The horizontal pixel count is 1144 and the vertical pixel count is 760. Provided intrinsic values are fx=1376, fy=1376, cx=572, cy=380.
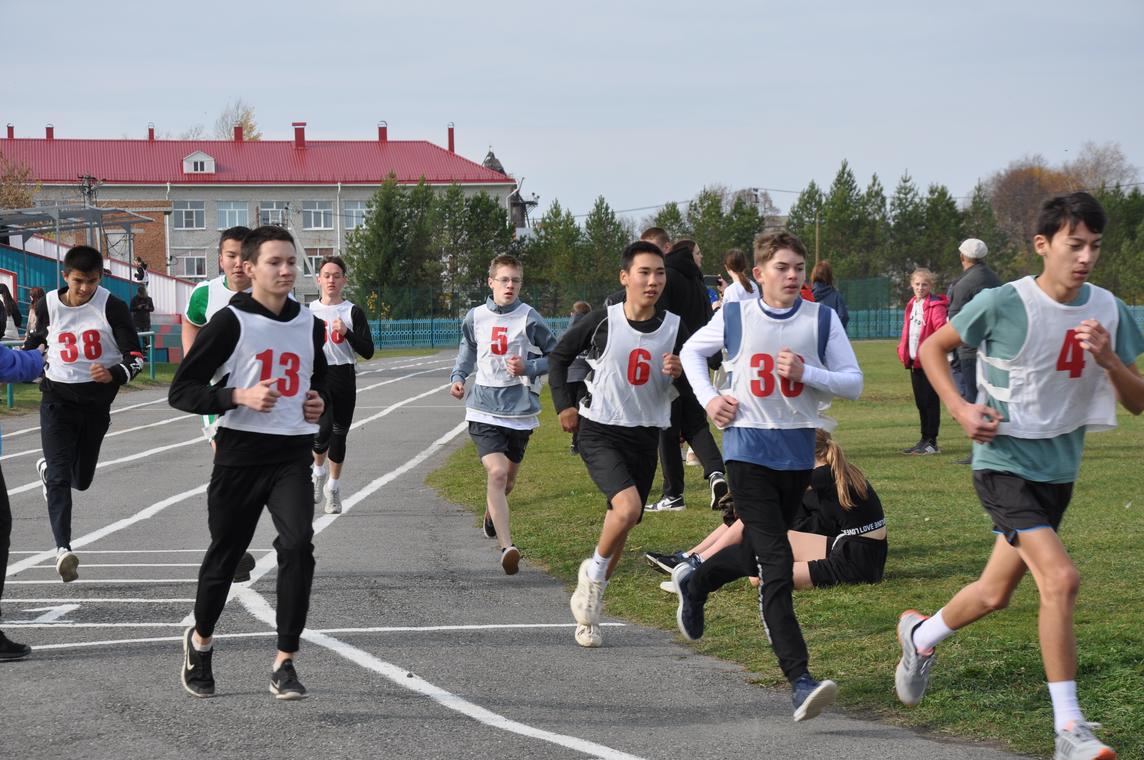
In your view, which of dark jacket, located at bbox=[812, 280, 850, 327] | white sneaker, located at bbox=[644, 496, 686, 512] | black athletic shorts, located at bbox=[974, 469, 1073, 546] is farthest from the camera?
dark jacket, located at bbox=[812, 280, 850, 327]

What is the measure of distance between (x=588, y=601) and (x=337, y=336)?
4794 millimetres

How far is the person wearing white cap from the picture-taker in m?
13.3

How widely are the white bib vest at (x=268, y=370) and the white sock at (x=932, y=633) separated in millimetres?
2778

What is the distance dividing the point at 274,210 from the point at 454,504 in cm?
8061

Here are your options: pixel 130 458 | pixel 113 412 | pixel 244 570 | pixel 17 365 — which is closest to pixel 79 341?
pixel 244 570

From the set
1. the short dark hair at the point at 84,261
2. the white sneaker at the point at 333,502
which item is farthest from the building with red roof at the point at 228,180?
the short dark hair at the point at 84,261

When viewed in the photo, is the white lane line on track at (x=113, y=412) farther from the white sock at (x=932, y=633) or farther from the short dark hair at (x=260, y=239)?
the white sock at (x=932, y=633)

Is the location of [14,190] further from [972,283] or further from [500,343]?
[500,343]

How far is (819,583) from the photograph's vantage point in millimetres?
8383

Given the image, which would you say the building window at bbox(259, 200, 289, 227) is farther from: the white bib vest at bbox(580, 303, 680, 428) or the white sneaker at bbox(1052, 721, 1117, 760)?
the white sneaker at bbox(1052, 721, 1117, 760)

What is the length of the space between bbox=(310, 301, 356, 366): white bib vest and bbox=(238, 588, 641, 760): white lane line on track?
377 centimetres

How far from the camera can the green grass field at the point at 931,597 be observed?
5789mm

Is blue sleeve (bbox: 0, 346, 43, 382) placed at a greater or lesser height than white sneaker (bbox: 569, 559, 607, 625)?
greater

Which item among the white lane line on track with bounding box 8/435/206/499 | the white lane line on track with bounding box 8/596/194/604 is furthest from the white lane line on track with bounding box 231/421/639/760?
the white lane line on track with bounding box 8/435/206/499
